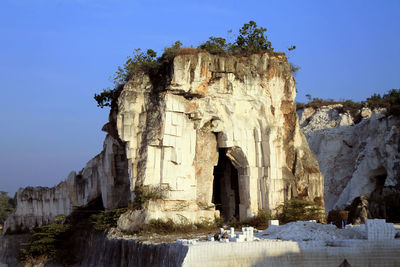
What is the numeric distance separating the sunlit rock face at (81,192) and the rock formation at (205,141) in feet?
0.28

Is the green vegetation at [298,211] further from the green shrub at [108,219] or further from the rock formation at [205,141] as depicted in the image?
the green shrub at [108,219]

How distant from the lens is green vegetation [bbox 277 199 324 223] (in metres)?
31.8

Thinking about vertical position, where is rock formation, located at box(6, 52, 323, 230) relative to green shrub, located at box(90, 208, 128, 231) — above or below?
above

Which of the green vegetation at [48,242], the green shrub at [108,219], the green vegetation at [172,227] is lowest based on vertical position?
the green vegetation at [48,242]

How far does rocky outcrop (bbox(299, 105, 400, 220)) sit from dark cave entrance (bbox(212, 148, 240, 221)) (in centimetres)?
927

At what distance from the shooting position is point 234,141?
33.0m

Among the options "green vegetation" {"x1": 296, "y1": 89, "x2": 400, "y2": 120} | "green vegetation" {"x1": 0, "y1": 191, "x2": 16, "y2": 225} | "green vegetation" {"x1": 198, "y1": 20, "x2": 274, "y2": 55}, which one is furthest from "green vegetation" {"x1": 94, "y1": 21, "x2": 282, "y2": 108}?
"green vegetation" {"x1": 0, "y1": 191, "x2": 16, "y2": 225}

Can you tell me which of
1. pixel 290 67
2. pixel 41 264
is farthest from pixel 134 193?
pixel 290 67

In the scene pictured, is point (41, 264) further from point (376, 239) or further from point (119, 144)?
point (376, 239)

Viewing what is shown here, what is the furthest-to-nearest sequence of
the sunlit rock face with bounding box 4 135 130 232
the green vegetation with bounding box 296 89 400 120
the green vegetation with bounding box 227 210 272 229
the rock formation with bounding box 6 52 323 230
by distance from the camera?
the green vegetation with bounding box 296 89 400 120 → the sunlit rock face with bounding box 4 135 130 232 → the green vegetation with bounding box 227 210 272 229 → the rock formation with bounding box 6 52 323 230

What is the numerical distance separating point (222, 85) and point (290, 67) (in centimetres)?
532

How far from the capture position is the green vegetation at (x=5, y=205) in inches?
3177

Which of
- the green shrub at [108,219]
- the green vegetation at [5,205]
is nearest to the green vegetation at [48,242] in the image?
the green shrub at [108,219]

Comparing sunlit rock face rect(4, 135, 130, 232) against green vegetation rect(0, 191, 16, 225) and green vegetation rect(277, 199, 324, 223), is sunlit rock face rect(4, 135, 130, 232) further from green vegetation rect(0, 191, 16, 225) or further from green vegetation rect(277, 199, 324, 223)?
green vegetation rect(0, 191, 16, 225)
